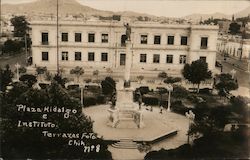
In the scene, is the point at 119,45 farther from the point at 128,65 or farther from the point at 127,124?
the point at 127,124

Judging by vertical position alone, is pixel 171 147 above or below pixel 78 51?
below

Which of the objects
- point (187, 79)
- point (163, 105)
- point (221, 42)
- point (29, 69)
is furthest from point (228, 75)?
point (29, 69)

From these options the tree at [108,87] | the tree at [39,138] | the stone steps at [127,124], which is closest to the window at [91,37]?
the tree at [108,87]

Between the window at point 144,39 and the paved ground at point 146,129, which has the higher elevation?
the window at point 144,39

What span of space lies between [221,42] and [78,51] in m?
5.10

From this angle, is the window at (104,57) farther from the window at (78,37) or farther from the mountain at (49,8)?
the mountain at (49,8)

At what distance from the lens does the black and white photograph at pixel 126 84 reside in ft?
25.7

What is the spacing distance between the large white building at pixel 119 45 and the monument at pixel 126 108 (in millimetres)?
3893

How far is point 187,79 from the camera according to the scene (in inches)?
512

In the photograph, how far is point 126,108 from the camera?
10281 millimetres

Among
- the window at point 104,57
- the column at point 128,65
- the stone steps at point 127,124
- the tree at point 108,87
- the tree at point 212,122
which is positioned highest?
the column at point 128,65

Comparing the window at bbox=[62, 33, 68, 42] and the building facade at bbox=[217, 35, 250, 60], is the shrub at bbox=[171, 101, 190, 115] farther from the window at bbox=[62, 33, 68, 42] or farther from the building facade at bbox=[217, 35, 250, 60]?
the window at bbox=[62, 33, 68, 42]

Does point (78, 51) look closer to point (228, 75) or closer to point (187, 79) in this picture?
point (187, 79)

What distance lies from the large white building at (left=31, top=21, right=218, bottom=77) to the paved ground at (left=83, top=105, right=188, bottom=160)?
320 cm
